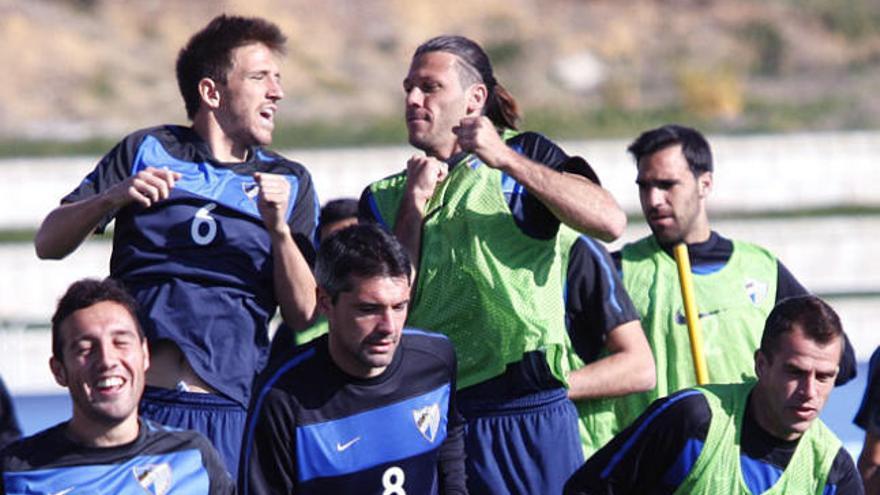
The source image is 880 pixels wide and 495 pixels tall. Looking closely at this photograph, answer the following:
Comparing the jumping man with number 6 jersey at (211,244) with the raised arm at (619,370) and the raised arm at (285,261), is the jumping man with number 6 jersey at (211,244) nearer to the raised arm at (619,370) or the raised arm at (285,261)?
the raised arm at (285,261)

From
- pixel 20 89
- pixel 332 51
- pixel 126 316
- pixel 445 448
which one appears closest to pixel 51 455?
pixel 126 316

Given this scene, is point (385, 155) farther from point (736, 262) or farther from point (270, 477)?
point (270, 477)

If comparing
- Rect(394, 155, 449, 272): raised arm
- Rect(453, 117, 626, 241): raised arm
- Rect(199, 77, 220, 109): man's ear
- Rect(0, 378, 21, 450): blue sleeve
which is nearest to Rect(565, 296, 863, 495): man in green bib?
Rect(453, 117, 626, 241): raised arm

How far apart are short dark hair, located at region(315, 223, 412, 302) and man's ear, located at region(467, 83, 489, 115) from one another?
809mm

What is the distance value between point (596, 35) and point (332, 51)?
5.51 metres

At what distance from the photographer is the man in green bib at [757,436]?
4.39m

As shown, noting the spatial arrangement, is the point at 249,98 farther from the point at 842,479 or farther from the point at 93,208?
the point at 842,479

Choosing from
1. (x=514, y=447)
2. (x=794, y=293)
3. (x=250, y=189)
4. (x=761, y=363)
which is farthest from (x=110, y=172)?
(x=794, y=293)

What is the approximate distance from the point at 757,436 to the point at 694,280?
1772mm

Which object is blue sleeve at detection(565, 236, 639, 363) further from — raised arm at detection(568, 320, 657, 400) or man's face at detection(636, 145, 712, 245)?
man's face at detection(636, 145, 712, 245)

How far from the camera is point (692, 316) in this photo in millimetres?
6047

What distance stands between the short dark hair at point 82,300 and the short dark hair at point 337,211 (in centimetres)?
218

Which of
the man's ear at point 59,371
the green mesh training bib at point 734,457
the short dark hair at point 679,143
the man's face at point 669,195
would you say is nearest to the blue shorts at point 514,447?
the green mesh training bib at point 734,457

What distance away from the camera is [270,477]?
164 inches
